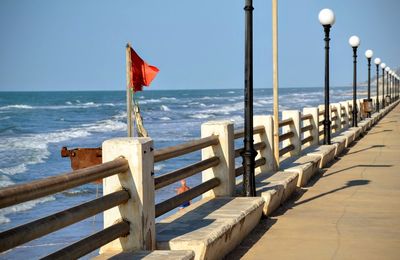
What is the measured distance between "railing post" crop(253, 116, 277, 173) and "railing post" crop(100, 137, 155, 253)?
5.71 meters

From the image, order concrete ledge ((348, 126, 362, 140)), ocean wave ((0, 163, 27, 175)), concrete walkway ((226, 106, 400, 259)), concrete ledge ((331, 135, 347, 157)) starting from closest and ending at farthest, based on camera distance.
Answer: concrete walkway ((226, 106, 400, 259)), concrete ledge ((331, 135, 347, 157)), concrete ledge ((348, 126, 362, 140)), ocean wave ((0, 163, 27, 175))

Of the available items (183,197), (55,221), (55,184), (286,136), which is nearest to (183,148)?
(183,197)

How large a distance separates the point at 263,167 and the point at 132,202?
5.92m

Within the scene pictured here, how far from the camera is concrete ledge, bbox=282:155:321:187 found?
11837 mm

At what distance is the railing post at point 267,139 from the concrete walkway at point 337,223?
0.74 meters

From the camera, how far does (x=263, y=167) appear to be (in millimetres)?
11656

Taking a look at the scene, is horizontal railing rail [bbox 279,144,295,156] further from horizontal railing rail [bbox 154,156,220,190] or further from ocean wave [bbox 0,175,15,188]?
ocean wave [bbox 0,175,15,188]

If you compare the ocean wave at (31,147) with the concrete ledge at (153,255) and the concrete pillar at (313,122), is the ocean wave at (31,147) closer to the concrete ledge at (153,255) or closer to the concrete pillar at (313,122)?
the concrete pillar at (313,122)

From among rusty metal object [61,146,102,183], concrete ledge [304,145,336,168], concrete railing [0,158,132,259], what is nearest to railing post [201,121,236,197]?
rusty metal object [61,146,102,183]

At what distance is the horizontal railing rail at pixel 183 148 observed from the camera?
6875 millimetres

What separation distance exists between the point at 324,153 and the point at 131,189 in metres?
9.78

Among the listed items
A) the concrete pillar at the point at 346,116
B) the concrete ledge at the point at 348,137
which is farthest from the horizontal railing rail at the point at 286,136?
the concrete pillar at the point at 346,116

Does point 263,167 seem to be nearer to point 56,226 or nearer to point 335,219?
point 335,219

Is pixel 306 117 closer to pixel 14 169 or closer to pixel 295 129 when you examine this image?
pixel 295 129
